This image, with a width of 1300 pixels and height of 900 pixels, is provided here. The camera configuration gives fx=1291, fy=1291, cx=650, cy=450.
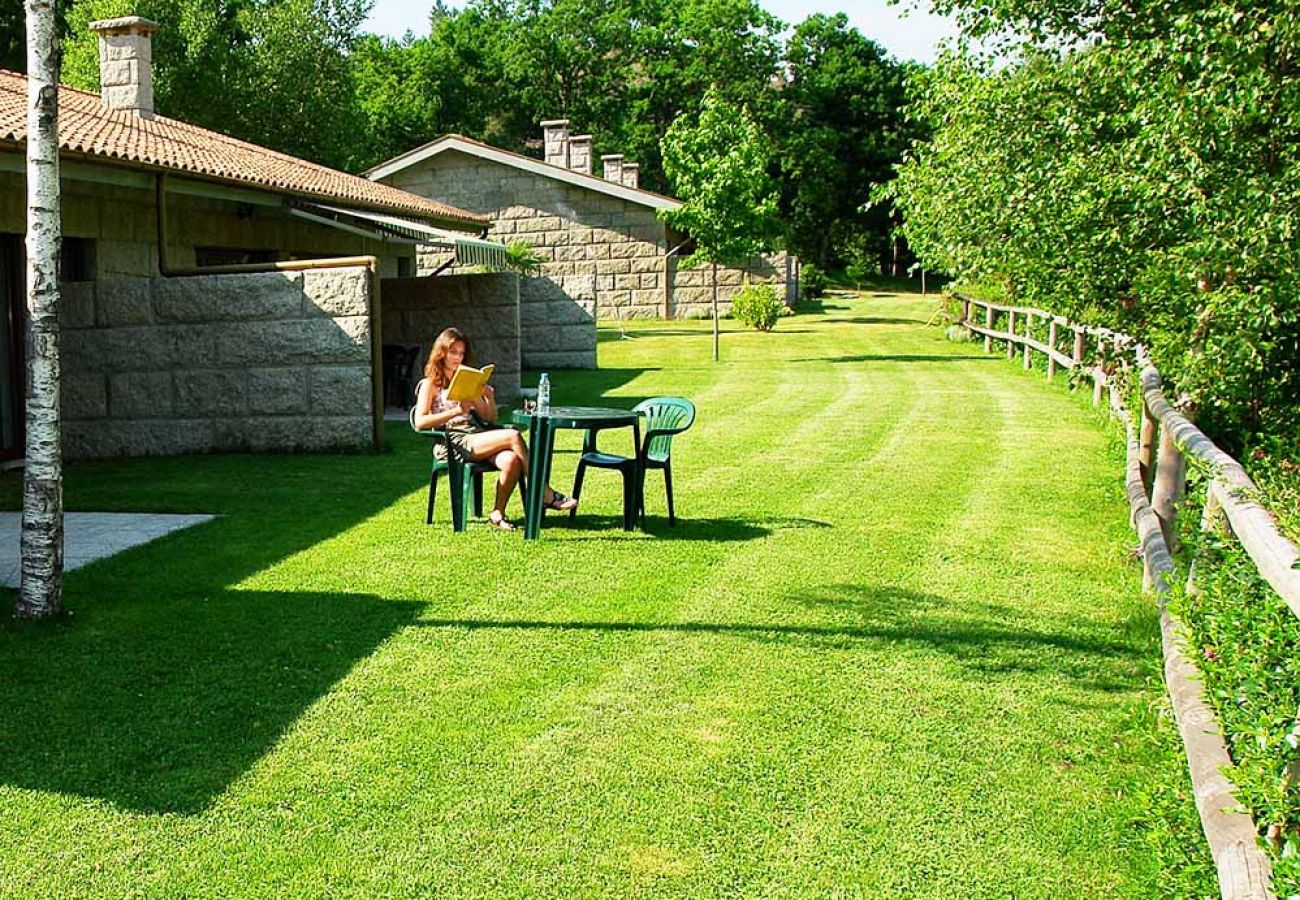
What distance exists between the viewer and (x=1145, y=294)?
7828 mm

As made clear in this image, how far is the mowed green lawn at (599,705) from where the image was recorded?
3869 mm

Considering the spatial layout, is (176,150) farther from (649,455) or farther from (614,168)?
(614,168)

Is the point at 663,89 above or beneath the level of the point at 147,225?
above

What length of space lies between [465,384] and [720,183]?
16.9 m

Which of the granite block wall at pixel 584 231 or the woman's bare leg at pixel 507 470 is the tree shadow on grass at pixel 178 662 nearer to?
the woman's bare leg at pixel 507 470

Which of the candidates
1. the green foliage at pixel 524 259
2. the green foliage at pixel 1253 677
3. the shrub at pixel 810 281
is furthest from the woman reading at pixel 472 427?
the shrub at pixel 810 281

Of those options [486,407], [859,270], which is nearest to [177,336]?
[486,407]

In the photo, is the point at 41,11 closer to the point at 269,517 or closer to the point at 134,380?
the point at 269,517

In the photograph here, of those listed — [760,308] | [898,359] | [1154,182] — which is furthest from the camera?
[760,308]

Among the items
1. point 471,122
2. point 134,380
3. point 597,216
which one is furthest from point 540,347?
point 471,122

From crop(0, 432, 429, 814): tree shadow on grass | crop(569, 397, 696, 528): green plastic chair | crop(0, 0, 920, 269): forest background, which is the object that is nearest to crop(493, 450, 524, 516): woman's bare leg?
crop(569, 397, 696, 528): green plastic chair

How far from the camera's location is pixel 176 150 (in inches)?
539

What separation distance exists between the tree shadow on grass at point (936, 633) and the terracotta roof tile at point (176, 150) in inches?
260

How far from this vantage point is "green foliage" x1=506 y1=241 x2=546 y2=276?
30789 millimetres
